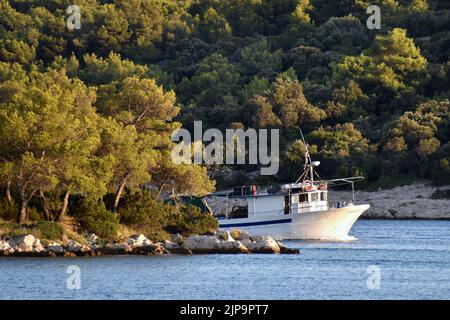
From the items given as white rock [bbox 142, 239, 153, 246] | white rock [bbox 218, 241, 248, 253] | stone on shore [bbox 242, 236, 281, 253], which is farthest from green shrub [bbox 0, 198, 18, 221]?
stone on shore [bbox 242, 236, 281, 253]

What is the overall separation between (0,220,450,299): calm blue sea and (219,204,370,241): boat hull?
6060 millimetres

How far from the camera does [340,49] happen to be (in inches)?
4402

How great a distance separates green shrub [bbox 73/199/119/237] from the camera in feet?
172

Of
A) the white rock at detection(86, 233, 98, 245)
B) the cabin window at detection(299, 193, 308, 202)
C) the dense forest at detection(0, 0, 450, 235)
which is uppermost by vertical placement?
the dense forest at detection(0, 0, 450, 235)

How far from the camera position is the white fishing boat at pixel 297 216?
205ft

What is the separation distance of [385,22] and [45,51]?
97.0 ft

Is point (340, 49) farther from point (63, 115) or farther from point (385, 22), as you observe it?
point (63, 115)

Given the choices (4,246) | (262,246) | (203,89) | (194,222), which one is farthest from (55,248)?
(203,89)

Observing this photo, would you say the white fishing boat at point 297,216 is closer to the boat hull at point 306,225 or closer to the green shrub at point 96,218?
the boat hull at point 306,225

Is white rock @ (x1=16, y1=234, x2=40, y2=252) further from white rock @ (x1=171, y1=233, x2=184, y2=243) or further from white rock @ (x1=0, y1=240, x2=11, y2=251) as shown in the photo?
white rock @ (x1=171, y1=233, x2=184, y2=243)

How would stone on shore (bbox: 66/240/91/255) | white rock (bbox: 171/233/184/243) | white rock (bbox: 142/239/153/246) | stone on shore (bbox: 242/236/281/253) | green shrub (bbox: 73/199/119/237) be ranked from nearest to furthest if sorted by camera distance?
stone on shore (bbox: 66/240/91/255), white rock (bbox: 142/239/153/246), green shrub (bbox: 73/199/119/237), stone on shore (bbox: 242/236/281/253), white rock (bbox: 171/233/184/243)

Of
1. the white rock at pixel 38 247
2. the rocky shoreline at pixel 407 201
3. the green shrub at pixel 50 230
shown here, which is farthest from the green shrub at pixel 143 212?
the rocky shoreline at pixel 407 201
